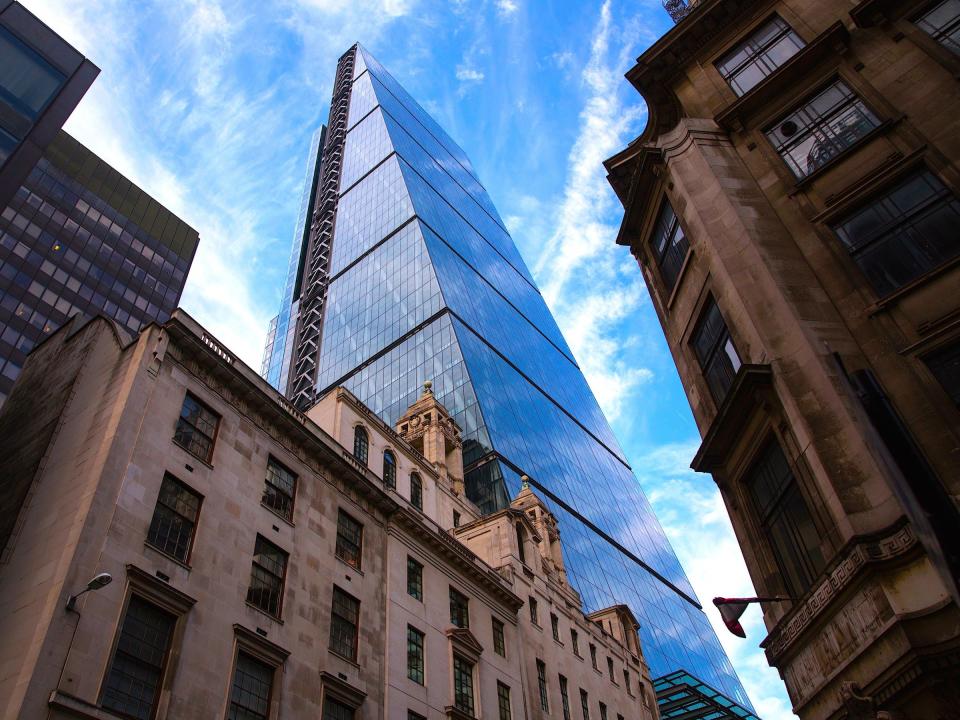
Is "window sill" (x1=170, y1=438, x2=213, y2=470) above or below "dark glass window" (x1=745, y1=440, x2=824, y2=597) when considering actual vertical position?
above

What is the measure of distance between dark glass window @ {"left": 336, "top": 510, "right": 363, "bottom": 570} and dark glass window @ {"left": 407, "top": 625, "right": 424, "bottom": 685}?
3.88 m

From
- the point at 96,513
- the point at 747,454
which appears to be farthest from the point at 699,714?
the point at 96,513

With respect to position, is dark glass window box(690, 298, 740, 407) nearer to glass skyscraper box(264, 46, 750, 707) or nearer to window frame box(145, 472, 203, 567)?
window frame box(145, 472, 203, 567)

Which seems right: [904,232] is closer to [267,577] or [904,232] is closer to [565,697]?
[267,577]

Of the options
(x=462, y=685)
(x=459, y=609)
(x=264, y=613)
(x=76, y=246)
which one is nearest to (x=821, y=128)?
(x=264, y=613)

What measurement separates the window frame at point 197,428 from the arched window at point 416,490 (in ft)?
58.1

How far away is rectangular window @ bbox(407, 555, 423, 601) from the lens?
3422 centimetres

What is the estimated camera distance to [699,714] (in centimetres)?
6500

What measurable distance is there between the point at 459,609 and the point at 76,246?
220 ft

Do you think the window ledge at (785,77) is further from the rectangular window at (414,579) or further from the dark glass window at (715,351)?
the rectangular window at (414,579)

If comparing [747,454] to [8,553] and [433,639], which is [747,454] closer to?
[433,639]

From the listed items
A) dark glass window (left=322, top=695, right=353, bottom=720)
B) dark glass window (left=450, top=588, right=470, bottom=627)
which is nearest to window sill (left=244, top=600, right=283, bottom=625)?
dark glass window (left=322, top=695, right=353, bottom=720)

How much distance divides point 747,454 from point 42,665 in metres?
18.1

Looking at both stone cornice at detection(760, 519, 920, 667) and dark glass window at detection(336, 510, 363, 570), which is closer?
stone cornice at detection(760, 519, 920, 667)
